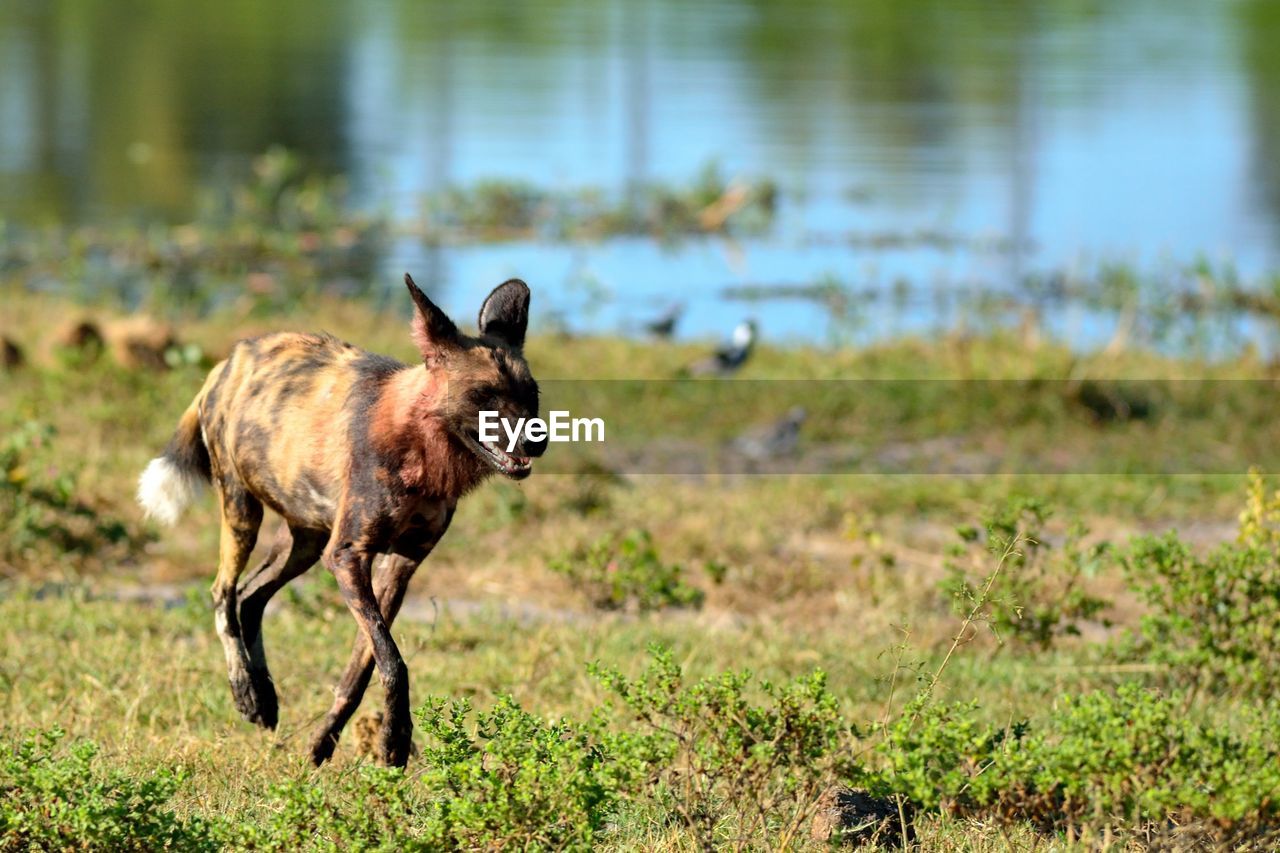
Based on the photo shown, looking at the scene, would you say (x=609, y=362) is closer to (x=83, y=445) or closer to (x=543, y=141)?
(x=83, y=445)

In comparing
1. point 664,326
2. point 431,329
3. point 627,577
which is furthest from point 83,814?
point 664,326

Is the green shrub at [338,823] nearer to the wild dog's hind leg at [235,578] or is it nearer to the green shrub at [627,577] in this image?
the wild dog's hind leg at [235,578]

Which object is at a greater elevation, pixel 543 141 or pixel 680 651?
pixel 543 141

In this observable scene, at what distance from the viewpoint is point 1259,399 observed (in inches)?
405

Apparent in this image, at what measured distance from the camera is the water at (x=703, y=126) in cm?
1639

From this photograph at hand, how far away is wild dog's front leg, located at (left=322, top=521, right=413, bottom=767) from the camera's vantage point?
4477mm

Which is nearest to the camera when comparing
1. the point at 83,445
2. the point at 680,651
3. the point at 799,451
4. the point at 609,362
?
the point at 680,651

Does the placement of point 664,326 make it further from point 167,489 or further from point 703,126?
point 703,126

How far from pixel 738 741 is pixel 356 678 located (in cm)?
116

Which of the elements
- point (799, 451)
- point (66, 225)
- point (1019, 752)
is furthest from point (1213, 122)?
point (1019, 752)

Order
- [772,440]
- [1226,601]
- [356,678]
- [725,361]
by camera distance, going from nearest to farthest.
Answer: [356,678] < [1226,601] < [772,440] < [725,361]

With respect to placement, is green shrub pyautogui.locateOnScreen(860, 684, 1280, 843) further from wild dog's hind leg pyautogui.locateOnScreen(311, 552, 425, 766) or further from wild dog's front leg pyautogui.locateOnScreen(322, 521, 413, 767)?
wild dog's hind leg pyautogui.locateOnScreen(311, 552, 425, 766)

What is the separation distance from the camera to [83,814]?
373cm

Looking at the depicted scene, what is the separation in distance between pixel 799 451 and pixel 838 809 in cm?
524
